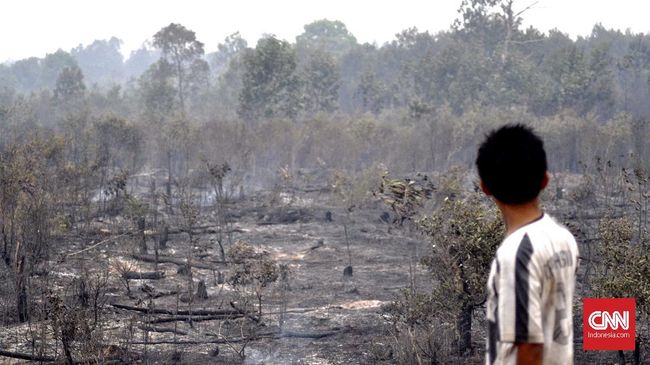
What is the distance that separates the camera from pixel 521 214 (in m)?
2.69

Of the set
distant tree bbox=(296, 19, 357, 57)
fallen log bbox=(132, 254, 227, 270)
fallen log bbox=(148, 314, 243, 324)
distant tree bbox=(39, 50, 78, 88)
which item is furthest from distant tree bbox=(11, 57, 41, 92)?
fallen log bbox=(148, 314, 243, 324)

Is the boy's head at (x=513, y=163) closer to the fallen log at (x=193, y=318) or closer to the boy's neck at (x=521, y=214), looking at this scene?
the boy's neck at (x=521, y=214)

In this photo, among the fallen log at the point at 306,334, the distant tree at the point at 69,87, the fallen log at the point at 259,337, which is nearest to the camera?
the fallen log at the point at 259,337

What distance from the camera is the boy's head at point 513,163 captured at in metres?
2.65

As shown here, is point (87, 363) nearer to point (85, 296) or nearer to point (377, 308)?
point (85, 296)

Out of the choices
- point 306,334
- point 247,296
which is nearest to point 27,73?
point 247,296

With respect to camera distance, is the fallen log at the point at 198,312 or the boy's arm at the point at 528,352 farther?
the fallen log at the point at 198,312

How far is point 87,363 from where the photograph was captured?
25.0ft

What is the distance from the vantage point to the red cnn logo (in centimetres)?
823

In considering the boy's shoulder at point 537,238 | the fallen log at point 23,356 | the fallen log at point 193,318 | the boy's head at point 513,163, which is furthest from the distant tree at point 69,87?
the boy's shoulder at point 537,238

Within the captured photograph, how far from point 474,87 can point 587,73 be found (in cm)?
612

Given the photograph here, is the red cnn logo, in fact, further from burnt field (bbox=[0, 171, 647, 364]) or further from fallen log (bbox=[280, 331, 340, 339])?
fallen log (bbox=[280, 331, 340, 339])

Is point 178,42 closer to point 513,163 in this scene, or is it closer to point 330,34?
point 330,34

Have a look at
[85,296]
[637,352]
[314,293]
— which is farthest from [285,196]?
[637,352]
